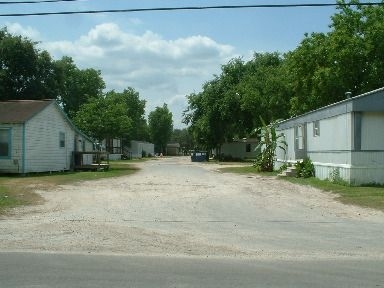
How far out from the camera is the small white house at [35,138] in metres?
28.7

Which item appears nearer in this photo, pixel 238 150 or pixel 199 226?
pixel 199 226

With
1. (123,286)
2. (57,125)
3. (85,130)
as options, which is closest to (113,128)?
(85,130)

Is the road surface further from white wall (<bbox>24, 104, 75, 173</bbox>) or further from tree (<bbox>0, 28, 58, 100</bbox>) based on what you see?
tree (<bbox>0, 28, 58, 100</bbox>)

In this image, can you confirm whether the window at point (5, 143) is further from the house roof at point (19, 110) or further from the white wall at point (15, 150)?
the house roof at point (19, 110)

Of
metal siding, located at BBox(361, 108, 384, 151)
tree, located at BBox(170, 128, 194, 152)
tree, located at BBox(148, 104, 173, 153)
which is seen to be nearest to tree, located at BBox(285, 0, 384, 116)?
metal siding, located at BBox(361, 108, 384, 151)

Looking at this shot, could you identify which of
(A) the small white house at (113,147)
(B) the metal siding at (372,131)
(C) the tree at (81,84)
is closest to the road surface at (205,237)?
(B) the metal siding at (372,131)

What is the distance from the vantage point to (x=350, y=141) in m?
21.2

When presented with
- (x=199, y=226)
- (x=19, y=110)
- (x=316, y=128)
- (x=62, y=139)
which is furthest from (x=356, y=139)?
(x=62, y=139)

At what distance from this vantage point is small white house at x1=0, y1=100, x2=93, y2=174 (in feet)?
94.1

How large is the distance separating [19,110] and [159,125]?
306 feet

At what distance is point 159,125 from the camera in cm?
12394

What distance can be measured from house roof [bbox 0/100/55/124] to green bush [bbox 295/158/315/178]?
14.6m

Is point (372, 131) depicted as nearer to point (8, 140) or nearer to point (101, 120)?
point (8, 140)

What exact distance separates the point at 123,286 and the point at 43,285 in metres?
1.01
